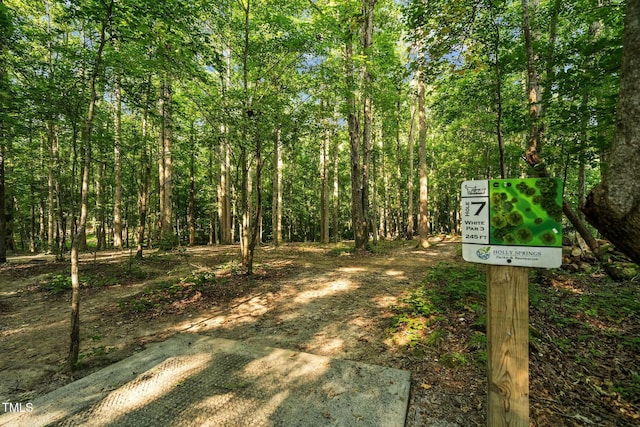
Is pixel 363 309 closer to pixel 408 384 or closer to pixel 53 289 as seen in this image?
pixel 408 384

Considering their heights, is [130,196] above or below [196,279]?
above

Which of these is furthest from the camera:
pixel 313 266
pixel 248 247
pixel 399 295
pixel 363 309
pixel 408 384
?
pixel 313 266

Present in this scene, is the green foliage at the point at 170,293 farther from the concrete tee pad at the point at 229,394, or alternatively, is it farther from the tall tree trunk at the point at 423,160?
the tall tree trunk at the point at 423,160

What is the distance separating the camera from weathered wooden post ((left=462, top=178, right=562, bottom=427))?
5.73 ft

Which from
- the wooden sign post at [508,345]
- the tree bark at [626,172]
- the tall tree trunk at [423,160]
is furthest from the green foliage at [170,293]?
the tall tree trunk at [423,160]

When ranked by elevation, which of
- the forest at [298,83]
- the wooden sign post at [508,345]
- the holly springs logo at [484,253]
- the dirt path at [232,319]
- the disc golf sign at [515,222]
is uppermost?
the forest at [298,83]

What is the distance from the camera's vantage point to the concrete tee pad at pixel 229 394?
2525 millimetres

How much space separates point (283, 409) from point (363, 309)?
297 cm

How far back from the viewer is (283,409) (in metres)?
2.66

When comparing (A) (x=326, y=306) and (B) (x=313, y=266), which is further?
(B) (x=313, y=266)

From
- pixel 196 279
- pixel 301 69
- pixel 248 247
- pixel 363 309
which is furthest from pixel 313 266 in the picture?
pixel 301 69

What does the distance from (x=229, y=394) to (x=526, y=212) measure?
318cm

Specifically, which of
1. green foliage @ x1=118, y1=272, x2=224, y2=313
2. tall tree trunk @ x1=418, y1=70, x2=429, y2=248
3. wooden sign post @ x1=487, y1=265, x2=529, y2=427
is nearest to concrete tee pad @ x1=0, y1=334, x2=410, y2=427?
wooden sign post @ x1=487, y1=265, x2=529, y2=427

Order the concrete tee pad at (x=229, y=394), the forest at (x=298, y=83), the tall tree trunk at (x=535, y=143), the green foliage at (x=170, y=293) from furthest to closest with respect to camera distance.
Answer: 1. the green foliage at (x=170, y=293)
2. the tall tree trunk at (x=535, y=143)
3. the forest at (x=298, y=83)
4. the concrete tee pad at (x=229, y=394)
